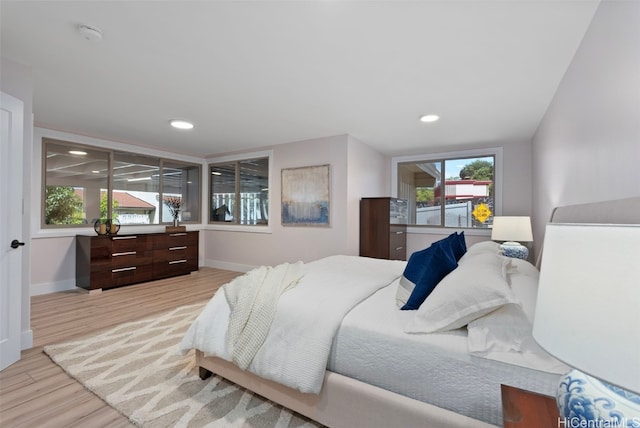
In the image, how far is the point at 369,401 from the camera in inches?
51.1

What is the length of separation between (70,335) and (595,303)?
140 inches

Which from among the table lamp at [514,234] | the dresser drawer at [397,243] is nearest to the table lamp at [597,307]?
the table lamp at [514,234]

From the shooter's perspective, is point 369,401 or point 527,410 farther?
point 369,401

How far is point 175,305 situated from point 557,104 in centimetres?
440

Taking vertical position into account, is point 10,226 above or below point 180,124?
below

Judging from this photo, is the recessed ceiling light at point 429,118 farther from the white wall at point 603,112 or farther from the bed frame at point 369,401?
the bed frame at point 369,401

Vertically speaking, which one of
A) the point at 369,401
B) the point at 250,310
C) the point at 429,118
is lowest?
the point at 369,401

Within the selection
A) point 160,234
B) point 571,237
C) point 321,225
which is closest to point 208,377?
point 571,237

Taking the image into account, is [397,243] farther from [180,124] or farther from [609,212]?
[180,124]

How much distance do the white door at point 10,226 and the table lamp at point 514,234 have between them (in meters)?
4.44

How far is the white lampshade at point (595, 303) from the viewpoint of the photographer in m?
0.42

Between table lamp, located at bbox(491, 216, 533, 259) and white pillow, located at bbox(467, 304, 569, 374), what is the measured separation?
234 centimetres

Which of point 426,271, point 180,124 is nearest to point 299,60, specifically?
point 426,271

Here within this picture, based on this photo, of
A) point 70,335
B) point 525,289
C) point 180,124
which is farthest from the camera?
point 180,124
